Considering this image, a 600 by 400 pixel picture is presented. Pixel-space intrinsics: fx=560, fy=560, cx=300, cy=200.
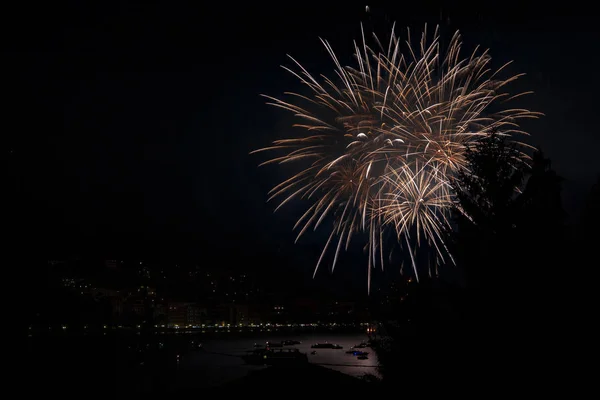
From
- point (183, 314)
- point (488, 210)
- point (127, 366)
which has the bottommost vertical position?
point (127, 366)

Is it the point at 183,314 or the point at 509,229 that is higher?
the point at 509,229

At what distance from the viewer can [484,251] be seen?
542cm

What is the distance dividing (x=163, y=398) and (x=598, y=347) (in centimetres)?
701

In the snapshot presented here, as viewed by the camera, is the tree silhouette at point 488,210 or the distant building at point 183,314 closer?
the tree silhouette at point 488,210

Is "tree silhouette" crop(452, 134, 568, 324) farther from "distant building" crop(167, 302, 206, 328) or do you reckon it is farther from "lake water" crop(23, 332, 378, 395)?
"distant building" crop(167, 302, 206, 328)

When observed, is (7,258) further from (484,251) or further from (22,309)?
(484,251)

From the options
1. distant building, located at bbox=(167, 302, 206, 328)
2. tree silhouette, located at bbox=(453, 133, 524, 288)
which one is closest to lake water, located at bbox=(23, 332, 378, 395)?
tree silhouette, located at bbox=(453, 133, 524, 288)

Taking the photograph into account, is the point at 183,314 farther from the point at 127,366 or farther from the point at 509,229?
the point at 509,229

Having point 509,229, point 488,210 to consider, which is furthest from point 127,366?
point 509,229

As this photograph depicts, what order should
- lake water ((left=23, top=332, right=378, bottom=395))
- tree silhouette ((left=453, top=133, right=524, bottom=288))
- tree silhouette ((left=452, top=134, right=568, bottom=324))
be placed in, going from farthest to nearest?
lake water ((left=23, top=332, right=378, bottom=395)) → tree silhouette ((left=453, top=133, right=524, bottom=288)) → tree silhouette ((left=452, top=134, right=568, bottom=324))

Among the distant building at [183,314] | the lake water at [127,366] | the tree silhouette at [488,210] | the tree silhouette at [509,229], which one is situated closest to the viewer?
the tree silhouette at [509,229]

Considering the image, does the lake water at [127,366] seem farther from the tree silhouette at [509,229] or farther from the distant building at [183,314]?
the distant building at [183,314]

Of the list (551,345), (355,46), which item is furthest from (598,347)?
(355,46)

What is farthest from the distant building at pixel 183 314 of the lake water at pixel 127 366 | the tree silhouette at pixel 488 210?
the tree silhouette at pixel 488 210
